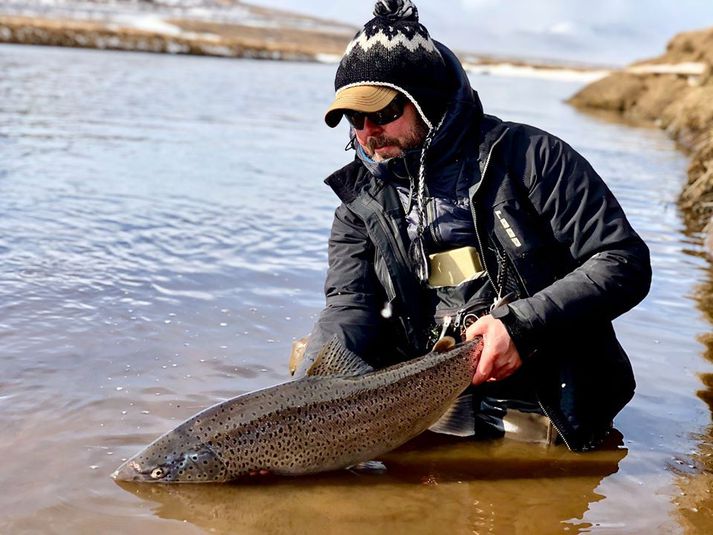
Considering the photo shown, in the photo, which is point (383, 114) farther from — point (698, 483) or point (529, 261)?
point (698, 483)

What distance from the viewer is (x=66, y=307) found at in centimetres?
620

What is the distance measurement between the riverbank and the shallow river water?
6.83m

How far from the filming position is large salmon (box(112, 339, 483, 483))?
12.6 feet

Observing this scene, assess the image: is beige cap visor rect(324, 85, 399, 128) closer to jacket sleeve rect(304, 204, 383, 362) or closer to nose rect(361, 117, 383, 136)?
nose rect(361, 117, 383, 136)

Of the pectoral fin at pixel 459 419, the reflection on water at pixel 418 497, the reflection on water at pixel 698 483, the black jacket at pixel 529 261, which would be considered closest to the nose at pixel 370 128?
the black jacket at pixel 529 261

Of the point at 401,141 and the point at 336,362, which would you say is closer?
the point at 336,362

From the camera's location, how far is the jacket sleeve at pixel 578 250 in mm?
3875

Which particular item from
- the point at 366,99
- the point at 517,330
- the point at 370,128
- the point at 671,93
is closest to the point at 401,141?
the point at 370,128

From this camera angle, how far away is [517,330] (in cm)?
388

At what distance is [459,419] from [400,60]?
64.1 inches

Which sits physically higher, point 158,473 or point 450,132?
point 450,132

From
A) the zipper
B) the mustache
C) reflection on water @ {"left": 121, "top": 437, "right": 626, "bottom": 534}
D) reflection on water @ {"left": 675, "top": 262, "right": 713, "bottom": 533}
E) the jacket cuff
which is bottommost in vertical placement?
reflection on water @ {"left": 121, "top": 437, "right": 626, "bottom": 534}

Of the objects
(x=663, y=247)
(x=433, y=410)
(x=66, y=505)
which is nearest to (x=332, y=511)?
(x=433, y=410)

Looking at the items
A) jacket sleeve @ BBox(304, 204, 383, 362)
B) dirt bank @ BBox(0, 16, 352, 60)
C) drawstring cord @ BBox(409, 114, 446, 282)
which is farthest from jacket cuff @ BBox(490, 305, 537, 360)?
dirt bank @ BBox(0, 16, 352, 60)
